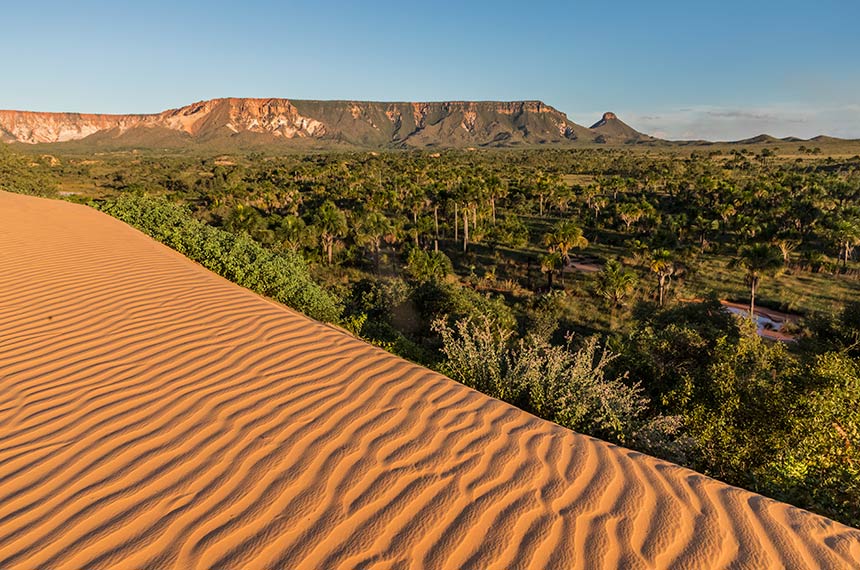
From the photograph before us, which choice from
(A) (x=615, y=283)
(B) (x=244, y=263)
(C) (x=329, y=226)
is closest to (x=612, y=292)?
(A) (x=615, y=283)

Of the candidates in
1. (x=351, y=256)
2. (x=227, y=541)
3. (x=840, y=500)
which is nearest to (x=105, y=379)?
(x=227, y=541)

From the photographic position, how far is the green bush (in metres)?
9.67

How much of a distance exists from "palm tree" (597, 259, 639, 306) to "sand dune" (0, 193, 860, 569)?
19.5 m

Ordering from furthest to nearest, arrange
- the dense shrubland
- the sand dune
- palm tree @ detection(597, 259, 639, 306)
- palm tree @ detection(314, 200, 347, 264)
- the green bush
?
palm tree @ detection(314, 200, 347, 264) < palm tree @ detection(597, 259, 639, 306) < the green bush < the dense shrubland < the sand dune

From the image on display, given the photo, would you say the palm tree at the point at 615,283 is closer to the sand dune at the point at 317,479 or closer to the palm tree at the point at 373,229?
the palm tree at the point at 373,229

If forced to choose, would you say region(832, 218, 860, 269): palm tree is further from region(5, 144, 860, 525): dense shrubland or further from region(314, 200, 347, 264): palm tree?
region(314, 200, 347, 264): palm tree

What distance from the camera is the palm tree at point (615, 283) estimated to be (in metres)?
22.3

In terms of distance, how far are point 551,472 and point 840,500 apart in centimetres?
287

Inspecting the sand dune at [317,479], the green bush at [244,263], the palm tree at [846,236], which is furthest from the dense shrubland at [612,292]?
the sand dune at [317,479]

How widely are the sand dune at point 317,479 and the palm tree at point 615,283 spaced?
64.0 ft

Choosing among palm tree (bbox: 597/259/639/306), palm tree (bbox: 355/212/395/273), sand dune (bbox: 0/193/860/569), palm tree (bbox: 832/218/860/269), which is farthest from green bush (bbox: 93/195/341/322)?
palm tree (bbox: 832/218/860/269)

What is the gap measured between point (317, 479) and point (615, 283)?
70.5 ft

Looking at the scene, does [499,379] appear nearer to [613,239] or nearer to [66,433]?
[66,433]

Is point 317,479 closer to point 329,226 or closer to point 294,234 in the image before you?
point 294,234
